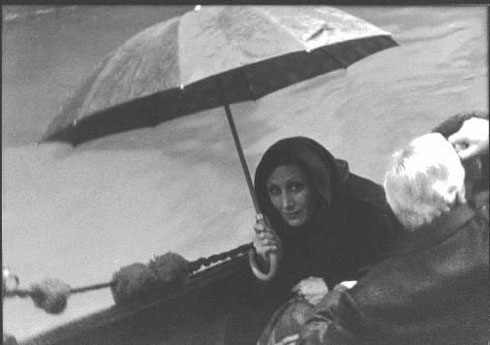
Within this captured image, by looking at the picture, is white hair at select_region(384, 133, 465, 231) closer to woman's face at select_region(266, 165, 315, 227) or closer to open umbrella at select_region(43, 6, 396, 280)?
woman's face at select_region(266, 165, 315, 227)

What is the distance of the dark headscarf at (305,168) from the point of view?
308 centimetres

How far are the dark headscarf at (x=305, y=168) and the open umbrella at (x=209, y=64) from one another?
0.17 ft

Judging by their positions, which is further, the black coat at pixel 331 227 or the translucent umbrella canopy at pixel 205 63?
the black coat at pixel 331 227

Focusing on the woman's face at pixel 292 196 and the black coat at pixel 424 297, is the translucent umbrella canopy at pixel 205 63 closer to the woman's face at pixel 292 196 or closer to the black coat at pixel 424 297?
the woman's face at pixel 292 196

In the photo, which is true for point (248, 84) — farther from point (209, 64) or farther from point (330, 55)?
point (330, 55)

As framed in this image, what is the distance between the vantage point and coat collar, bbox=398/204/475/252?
2.99m

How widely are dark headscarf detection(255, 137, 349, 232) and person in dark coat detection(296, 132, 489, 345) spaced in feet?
0.91

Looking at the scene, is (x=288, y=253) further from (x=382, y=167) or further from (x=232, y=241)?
(x=382, y=167)

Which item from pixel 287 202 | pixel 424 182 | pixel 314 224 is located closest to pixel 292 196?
pixel 287 202

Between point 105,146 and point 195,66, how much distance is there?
49 cm

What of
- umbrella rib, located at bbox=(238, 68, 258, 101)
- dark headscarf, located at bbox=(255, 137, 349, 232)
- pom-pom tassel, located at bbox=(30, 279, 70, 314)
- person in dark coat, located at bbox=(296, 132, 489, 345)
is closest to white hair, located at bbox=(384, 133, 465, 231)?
person in dark coat, located at bbox=(296, 132, 489, 345)

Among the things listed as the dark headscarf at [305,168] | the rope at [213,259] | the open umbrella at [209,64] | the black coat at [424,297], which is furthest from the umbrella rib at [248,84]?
the black coat at [424,297]

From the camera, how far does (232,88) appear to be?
3.07 metres

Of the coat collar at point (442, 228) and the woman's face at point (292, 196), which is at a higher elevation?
the woman's face at point (292, 196)
